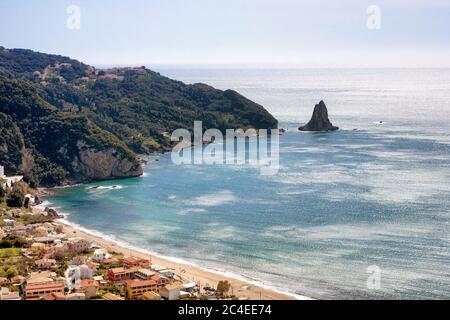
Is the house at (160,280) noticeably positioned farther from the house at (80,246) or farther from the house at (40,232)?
the house at (40,232)

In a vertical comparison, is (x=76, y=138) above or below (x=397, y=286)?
above

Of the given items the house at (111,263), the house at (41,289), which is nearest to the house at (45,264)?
the house at (111,263)

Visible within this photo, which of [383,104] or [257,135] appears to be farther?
[383,104]

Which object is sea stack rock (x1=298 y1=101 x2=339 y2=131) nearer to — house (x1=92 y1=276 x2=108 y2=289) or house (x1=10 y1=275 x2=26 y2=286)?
house (x1=92 y1=276 x2=108 y2=289)

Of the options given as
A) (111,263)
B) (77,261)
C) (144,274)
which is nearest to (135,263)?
(111,263)

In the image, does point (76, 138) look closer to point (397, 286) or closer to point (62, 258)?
point (62, 258)

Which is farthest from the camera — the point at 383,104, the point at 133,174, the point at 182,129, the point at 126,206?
the point at 383,104

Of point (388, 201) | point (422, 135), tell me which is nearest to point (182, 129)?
point (422, 135)

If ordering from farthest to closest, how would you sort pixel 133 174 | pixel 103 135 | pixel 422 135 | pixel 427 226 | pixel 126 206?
1. pixel 422 135
2. pixel 103 135
3. pixel 133 174
4. pixel 126 206
5. pixel 427 226
